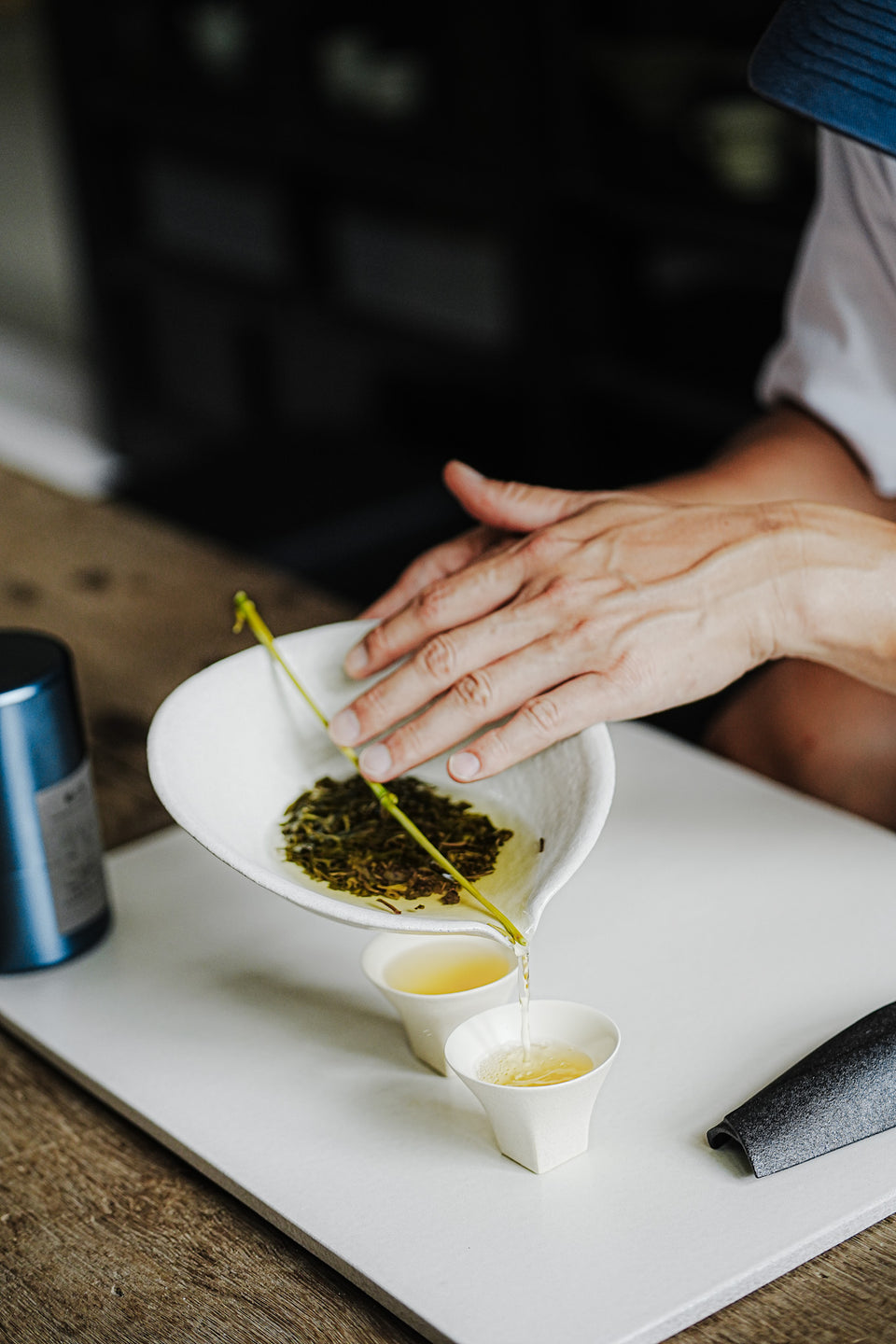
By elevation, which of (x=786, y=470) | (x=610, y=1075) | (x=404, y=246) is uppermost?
(x=786, y=470)

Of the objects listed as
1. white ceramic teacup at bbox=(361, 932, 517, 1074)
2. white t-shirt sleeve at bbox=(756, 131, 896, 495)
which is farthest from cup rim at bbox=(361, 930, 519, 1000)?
white t-shirt sleeve at bbox=(756, 131, 896, 495)

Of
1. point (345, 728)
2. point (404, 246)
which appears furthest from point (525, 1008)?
point (404, 246)

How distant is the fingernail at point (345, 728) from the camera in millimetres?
1051

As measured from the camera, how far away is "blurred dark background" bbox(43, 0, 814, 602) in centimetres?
Answer: 288

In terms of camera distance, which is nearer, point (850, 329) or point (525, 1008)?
point (525, 1008)

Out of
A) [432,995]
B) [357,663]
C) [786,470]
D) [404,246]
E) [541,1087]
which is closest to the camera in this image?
[541,1087]

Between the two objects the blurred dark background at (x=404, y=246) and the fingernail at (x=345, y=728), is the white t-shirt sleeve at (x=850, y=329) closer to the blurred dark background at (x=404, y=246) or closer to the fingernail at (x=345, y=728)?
the fingernail at (x=345, y=728)

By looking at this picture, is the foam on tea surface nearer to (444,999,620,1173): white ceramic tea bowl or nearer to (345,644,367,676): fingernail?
(444,999,620,1173): white ceramic tea bowl

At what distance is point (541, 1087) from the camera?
0.79 m

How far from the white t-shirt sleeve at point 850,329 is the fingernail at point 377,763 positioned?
619 millimetres

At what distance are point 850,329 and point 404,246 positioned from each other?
7.57 feet

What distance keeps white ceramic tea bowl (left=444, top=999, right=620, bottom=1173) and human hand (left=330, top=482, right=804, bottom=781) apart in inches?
6.7

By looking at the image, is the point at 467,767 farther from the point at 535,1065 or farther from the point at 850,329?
the point at 850,329

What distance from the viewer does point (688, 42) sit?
295 cm
